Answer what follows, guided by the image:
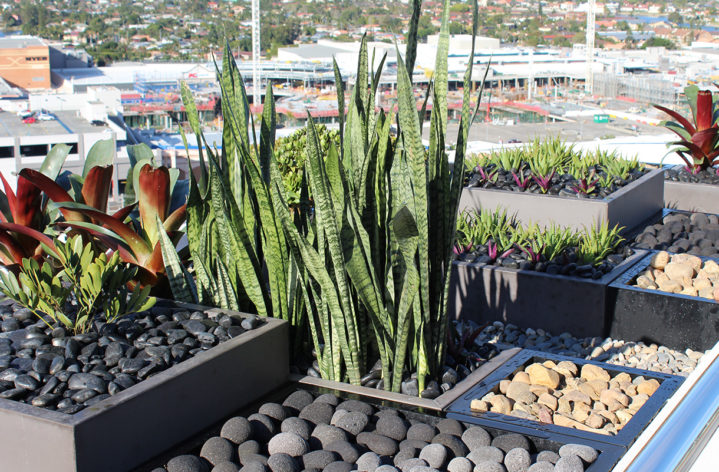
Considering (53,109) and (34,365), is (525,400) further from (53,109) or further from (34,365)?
(53,109)

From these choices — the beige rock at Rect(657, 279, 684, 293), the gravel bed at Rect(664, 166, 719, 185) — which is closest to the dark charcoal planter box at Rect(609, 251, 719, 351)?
the beige rock at Rect(657, 279, 684, 293)

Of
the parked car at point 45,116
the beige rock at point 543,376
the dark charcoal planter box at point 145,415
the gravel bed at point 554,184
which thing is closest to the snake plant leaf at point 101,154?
the dark charcoal planter box at point 145,415

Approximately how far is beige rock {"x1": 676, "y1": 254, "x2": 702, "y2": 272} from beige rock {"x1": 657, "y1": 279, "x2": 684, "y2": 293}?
15cm

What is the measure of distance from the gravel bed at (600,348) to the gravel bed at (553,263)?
0.78ft

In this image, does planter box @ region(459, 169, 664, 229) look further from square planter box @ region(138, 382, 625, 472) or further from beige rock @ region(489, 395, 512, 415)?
square planter box @ region(138, 382, 625, 472)

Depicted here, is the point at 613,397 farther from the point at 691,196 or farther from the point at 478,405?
the point at 691,196

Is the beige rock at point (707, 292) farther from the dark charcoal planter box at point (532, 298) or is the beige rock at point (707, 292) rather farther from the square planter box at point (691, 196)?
the square planter box at point (691, 196)

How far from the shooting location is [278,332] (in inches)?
68.3

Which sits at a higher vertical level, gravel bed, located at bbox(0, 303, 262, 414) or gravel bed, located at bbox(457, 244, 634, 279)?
gravel bed, located at bbox(0, 303, 262, 414)

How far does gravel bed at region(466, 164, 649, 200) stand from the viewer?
3.67 m

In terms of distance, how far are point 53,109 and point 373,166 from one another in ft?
108

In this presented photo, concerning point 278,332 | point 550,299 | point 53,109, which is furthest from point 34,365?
point 53,109

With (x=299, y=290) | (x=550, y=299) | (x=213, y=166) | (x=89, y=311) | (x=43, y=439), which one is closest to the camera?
(x=43, y=439)

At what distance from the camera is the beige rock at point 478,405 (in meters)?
1.65
